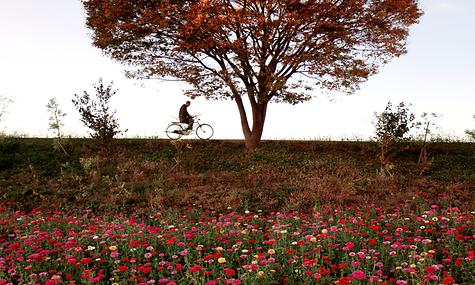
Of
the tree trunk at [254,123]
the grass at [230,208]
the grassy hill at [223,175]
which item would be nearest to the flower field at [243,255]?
the grass at [230,208]

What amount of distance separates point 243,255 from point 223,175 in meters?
9.93

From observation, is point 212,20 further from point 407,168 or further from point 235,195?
point 407,168

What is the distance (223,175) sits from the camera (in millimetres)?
15930

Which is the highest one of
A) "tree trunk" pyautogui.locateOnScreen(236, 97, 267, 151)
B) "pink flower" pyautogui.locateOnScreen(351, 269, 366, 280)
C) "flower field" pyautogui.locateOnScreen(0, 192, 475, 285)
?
"tree trunk" pyautogui.locateOnScreen(236, 97, 267, 151)

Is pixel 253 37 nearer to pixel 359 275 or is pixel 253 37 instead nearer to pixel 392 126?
pixel 392 126

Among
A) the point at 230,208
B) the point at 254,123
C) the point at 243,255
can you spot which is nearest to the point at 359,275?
the point at 243,255

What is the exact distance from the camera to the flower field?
18.2ft

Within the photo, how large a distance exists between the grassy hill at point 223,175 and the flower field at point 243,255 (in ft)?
11.9

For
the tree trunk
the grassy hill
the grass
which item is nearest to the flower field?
the grass

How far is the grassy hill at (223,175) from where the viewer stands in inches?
523

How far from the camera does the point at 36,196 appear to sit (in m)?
14.4

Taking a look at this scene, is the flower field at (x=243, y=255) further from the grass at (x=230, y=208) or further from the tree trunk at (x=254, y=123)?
the tree trunk at (x=254, y=123)

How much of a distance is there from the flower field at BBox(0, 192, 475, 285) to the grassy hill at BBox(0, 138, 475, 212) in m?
3.63

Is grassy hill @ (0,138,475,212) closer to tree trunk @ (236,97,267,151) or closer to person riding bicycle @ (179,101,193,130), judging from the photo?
tree trunk @ (236,97,267,151)
